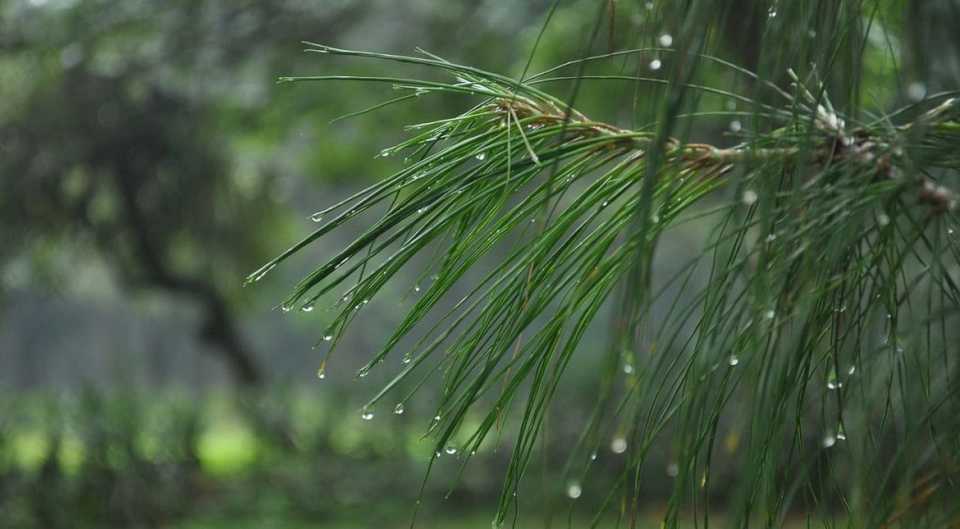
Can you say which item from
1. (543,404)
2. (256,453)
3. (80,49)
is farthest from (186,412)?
(543,404)

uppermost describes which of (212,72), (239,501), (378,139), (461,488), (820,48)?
(212,72)

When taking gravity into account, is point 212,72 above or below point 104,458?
above

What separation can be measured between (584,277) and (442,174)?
0.53 ft

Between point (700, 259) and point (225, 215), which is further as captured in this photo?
point (225, 215)

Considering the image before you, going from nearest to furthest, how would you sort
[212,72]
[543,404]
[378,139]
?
Result: [543,404] → [212,72] → [378,139]

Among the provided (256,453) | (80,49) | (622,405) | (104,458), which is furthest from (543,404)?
(256,453)

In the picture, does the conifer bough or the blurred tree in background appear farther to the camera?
the blurred tree in background

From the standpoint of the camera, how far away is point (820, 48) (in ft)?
3.12

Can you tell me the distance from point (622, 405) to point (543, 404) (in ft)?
0.46

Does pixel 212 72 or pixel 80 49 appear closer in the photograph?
pixel 80 49

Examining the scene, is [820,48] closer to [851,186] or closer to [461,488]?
[851,186]

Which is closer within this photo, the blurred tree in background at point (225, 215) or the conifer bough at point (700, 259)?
the conifer bough at point (700, 259)

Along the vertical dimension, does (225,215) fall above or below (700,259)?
above

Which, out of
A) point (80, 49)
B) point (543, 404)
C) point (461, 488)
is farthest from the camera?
point (461, 488)
